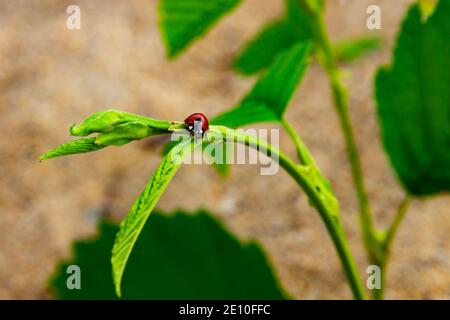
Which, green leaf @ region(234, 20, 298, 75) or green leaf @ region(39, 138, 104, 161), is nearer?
green leaf @ region(39, 138, 104, 161)

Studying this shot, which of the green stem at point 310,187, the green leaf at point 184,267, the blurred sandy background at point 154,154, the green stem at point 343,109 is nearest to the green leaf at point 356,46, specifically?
the blurred sandy background at point 154,154

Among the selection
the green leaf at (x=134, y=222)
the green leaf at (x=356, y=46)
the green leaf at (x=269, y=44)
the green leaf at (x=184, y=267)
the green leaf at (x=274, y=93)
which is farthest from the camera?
the green leaf at (x=356, y=46)

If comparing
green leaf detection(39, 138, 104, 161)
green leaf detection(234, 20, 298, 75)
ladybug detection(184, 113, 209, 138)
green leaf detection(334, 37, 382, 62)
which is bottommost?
green leaf detection(39, 138, 104, 161)

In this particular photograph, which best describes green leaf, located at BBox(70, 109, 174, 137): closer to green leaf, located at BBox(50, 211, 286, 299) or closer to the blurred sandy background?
green leaf, located at BBox(50, 211, 286, 299)

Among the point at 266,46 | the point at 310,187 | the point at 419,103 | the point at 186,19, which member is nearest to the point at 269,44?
the point at 266,46

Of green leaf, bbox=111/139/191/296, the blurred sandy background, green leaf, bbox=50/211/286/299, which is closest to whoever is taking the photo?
green leaf, bbox=111/139/191/296

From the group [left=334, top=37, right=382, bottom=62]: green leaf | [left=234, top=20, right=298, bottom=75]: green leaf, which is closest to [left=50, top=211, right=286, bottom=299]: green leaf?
[left=234, top=20, right=298, bottom=75]: green leaf

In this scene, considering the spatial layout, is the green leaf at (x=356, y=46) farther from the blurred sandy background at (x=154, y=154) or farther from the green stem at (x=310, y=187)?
the green stem at (x=310, y=187)
